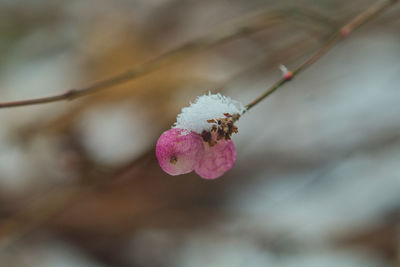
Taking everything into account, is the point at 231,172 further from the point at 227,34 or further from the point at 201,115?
the point at 201,115

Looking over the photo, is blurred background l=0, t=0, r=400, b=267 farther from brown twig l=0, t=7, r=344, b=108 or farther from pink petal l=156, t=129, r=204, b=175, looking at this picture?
pink petal l=156, t=129, r=204, b=175

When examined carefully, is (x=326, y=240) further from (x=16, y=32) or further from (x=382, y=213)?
(x=16, y=32)

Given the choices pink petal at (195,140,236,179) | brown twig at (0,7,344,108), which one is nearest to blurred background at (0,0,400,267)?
brown twig at (0,7,344,108)

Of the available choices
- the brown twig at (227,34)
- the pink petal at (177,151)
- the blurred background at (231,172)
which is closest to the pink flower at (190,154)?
the pink petal at (177,151)

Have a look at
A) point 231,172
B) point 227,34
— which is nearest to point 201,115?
point 227,34

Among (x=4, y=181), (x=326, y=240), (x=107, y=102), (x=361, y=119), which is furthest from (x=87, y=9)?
(x=326, y=240)
